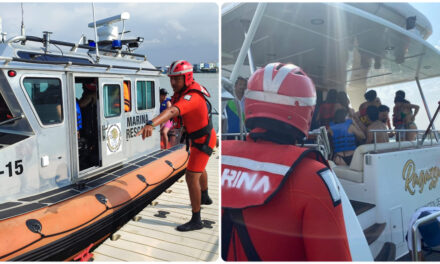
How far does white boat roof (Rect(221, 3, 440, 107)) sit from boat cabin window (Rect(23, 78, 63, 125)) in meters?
1.94

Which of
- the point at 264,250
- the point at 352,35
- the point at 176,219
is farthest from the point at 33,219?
the point at 352,35

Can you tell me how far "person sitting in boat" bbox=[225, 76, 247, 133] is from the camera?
967 mm

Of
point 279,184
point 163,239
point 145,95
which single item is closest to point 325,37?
point 279,184

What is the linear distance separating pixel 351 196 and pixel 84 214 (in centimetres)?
192

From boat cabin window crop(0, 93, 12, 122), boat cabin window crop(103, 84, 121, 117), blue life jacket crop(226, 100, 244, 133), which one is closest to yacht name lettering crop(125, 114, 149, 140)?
boat cabin window crop(103, 84, 121, 117)

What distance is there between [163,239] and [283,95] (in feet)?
5.24

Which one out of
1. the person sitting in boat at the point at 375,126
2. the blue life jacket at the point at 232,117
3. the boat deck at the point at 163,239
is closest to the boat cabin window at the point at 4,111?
the boat deck at the point at 163,239

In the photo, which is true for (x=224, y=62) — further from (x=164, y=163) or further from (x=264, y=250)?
(x=164, y=163)

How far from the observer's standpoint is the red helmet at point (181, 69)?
1.96 m

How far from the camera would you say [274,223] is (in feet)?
3.03

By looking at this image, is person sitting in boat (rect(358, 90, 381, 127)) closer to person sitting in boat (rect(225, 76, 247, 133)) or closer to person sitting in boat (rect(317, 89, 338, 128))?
person sitting in boat (rect(317, 89, 338, 128))

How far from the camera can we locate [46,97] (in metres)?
2.51

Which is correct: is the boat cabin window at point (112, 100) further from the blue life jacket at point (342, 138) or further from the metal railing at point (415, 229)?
the metal railing at point (415, 229)

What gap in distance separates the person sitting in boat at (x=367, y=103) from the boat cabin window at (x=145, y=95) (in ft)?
9.78
